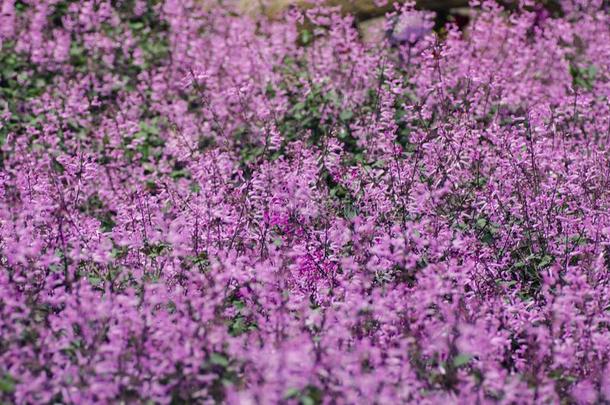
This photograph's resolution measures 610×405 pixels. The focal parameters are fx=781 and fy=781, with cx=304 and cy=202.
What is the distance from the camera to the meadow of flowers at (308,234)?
12.4 feet

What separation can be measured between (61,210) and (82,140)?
3.82 meters

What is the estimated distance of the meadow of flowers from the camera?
148 inches

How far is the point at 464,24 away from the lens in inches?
450

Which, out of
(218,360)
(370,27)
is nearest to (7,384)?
(218,360)

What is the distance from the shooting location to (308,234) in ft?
17.8

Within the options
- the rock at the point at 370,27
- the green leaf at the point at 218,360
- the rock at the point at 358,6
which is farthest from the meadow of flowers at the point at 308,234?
the rock at the point at 358,6

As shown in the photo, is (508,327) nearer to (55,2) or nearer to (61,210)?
(61,210)

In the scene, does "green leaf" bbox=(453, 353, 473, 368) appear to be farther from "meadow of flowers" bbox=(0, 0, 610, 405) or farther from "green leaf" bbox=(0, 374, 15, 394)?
"green leaf" bbox=(0, 374, 15, 394)

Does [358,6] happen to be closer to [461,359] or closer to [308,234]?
[308,234]

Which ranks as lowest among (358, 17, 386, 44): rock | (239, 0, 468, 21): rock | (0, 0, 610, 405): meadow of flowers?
(0, 0, 610, 405): meadow of flowers

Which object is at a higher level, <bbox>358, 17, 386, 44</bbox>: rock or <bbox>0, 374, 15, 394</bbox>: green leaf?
<bbox>358, 17, 386, 44</bbox>: rock

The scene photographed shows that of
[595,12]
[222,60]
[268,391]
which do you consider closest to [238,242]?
[268,391]

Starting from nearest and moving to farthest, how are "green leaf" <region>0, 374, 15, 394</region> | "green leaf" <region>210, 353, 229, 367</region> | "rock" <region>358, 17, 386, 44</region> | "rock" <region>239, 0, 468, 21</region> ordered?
1. "green leaf" <region>0, 374, 15, 394</region>
2. "green leaf" <region>210, 353, 229, 367</region>
3. "rock" <region>358, 17, 386, 44</region>
4. "rock" <region>239, 0, 468, 21</region>

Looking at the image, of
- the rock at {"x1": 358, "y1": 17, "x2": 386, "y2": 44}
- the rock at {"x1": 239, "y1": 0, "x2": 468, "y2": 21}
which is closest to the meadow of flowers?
the rock at {"x1": 358, "y1": 17, "x2": 386, "y2": 44}
